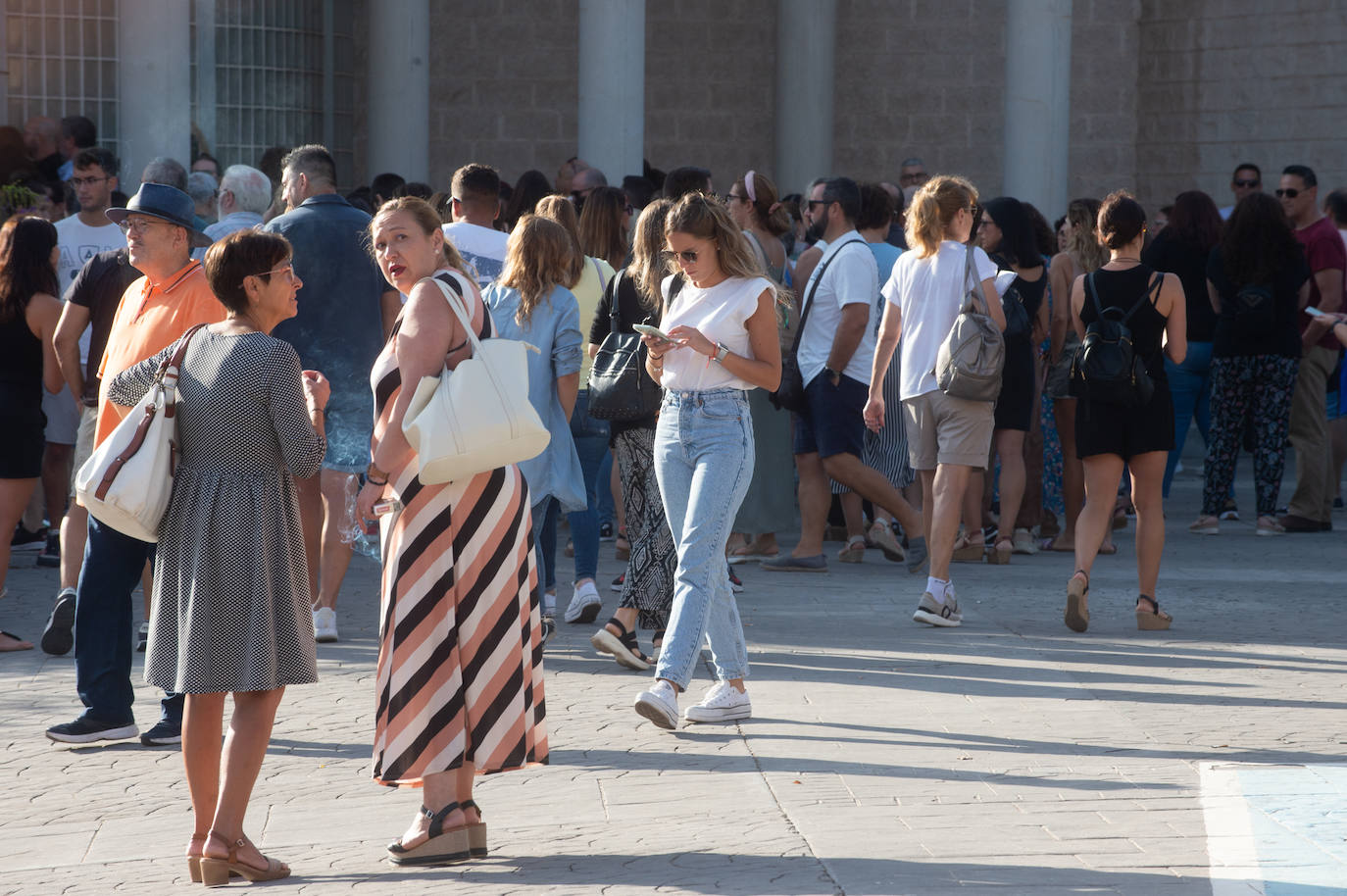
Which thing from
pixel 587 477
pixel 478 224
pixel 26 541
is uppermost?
pixel 478 224

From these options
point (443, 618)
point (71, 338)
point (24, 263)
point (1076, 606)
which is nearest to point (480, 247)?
point (71, 338)

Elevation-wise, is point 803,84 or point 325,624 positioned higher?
point 803,84

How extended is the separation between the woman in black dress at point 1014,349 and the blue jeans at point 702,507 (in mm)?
4254

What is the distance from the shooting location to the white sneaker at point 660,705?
230 inches

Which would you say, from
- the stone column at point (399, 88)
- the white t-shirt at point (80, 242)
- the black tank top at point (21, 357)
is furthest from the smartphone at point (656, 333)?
the stone column at point (399, 88)

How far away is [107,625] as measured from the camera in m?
5.98

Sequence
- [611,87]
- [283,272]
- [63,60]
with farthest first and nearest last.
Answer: [63,60], [611,87], [283,272]

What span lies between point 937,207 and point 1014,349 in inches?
77.5

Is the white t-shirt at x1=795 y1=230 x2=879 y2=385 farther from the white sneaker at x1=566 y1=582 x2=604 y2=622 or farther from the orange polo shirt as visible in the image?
the orange polo shirt

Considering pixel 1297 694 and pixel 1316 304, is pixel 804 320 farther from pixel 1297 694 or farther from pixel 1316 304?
pixel 1316 304

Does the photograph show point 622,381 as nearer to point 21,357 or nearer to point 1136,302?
point 1136,302

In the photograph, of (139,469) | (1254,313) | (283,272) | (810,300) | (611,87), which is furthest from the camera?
(611,87)

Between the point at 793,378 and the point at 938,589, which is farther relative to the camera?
the point at 793,378

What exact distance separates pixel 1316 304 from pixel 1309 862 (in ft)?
27.4
